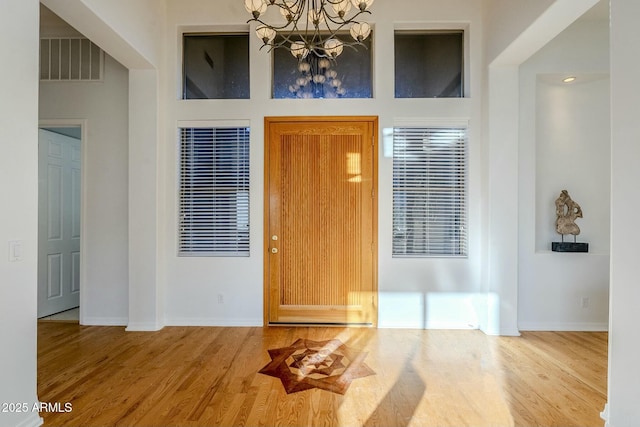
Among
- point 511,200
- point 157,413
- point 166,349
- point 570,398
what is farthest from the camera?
point 511,200

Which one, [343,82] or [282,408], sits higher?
[343,82]

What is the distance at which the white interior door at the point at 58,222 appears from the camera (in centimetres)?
405

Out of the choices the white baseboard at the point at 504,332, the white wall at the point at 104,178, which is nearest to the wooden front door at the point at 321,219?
the white baseboard at the point at 504,332

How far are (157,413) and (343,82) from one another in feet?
12.2

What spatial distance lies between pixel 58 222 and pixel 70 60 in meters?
2.12

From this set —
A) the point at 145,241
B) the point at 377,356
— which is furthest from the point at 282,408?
the point at 145,241

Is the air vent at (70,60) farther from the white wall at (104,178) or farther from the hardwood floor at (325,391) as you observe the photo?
the hardwood floor at (325,391)

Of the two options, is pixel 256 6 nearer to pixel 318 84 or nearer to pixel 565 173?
pixel 318 84

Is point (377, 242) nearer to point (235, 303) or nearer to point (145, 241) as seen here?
point (235, 303)
